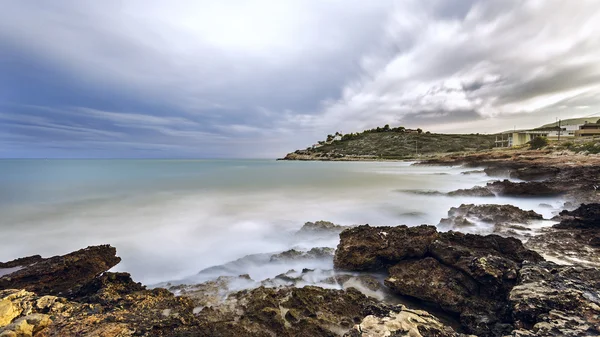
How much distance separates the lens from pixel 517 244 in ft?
14.7

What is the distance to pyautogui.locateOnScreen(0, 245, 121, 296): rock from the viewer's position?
3875mm

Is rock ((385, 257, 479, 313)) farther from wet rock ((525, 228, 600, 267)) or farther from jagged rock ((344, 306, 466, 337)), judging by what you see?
wet rock ((525, 228, 600, 267))

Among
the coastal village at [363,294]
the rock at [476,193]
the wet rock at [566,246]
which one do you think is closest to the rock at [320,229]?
the coastal village at [363,294]

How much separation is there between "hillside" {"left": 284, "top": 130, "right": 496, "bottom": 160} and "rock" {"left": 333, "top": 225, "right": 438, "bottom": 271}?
243 ft

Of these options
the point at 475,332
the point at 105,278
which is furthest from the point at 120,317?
the point at 475,332

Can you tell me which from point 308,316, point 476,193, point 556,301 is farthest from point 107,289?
point 476,193

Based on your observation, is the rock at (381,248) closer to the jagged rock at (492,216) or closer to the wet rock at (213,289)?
the wet rock at (213,289)

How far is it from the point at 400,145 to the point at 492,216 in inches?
3394

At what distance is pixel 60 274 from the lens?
4.16 meters

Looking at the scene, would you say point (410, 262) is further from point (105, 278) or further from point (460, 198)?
point (460, 198)

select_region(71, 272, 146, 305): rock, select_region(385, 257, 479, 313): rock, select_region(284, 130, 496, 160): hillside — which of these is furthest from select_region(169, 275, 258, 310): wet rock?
select_region(284, 130, 496, 160): hillside

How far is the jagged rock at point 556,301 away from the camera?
236 cm

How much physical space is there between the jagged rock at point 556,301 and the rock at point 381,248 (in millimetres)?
1520

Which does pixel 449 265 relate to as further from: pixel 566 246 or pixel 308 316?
pixel 566 246
